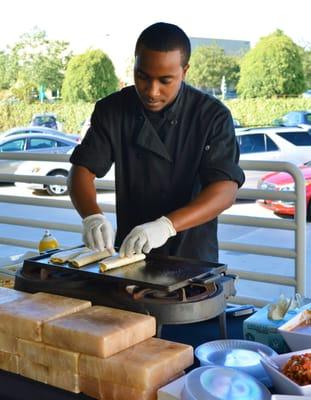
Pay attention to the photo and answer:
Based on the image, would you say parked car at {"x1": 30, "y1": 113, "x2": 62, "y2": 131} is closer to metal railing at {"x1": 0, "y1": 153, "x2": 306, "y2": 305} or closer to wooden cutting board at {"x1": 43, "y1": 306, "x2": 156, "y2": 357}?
metal railing at {"x1": 0, "y1": 153, "x2": 306, "y2": 305}

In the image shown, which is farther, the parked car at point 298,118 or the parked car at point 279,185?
the parked car at point 298,118

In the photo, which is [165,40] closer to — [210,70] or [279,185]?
[279,185]

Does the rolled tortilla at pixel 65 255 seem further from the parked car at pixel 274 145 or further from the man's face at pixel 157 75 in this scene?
the parked car at pixel 274 145

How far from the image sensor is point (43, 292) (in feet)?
4.33

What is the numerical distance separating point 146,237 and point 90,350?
1.39 ft

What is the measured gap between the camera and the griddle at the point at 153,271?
47.0 inches

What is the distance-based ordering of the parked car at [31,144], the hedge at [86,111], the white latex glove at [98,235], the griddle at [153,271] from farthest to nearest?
the hedge at [86,111] → the parked car at [31,144] → the white latex glove at [98,235] → the griddle at [153,271]

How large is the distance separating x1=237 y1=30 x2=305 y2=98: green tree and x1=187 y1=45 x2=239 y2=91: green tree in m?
3.91

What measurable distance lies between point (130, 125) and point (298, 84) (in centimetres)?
1596

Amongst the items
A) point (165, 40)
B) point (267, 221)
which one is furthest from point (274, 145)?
point (165, 40)

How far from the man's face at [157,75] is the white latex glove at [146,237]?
14.2 inches

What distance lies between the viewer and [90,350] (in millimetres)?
1045

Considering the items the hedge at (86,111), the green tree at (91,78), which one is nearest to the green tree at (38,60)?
the green tree at (91,78)

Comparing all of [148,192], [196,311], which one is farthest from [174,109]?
[196,311]
